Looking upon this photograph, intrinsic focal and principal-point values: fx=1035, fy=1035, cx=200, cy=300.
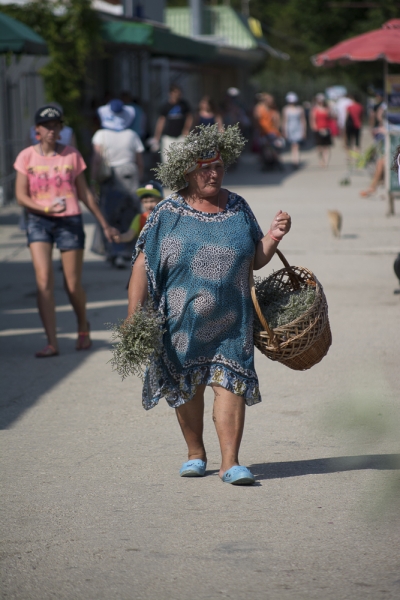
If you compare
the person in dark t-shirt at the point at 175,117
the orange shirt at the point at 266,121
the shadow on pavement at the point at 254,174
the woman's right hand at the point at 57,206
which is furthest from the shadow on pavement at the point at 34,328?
the orange shirt at the point at 266,121

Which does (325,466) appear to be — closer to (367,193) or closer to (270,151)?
(367,193)

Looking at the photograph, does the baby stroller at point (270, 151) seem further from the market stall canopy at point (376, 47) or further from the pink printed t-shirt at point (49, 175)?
the pink printed t-shirt at point (49, 175)

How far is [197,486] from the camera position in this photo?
197 inches

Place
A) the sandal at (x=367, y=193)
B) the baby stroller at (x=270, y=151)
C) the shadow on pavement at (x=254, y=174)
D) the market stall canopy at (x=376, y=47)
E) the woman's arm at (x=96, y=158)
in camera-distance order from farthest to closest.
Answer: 1. the baby stroller at (x=270, y=151)
2. the shadow on pavement at (x=254, y=174)
3. the sandal at (x=367, y=193)
4. the market stall canopy at (x=376, y=47)
5. the woman's arm at (x=96, y=158)

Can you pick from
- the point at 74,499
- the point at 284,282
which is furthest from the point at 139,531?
the point at 284,282

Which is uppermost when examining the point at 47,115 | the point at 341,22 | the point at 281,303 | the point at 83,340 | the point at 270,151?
the point at 341,22

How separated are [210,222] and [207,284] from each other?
0.29 m

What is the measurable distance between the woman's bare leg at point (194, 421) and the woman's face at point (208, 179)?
0.94 meters

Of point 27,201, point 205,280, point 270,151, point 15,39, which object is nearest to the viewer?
point 205,280

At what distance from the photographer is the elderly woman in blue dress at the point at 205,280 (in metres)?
4.85

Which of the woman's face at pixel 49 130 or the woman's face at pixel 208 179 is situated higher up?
the woman's face at pixel 49 130

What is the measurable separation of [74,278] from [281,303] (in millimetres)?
3255

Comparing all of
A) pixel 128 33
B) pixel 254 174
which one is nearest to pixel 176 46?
pixel 128 33

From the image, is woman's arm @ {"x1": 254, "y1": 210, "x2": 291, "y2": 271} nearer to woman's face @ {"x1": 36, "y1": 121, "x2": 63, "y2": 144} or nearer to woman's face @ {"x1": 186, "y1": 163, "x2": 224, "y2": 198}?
woman's face @ {"x1": 186, "y1": 163, "x2": 224, "y2": 198}
